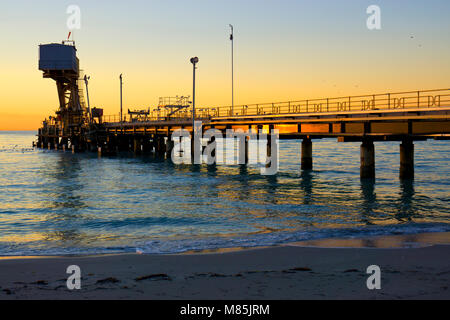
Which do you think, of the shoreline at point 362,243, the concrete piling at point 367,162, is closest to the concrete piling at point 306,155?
the concrete piling at point 367,162

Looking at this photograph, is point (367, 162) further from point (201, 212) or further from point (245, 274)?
point (245, 274)

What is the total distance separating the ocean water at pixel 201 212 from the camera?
15.7 meters

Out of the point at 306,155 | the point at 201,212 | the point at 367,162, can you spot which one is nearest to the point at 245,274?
the point at 201,212

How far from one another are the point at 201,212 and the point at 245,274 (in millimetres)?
12086

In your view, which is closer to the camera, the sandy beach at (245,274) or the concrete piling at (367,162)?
the sandy beach at (245,274)

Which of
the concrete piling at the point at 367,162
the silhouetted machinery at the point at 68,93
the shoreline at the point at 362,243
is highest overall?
the silhouetted machinery at the point at 68,93

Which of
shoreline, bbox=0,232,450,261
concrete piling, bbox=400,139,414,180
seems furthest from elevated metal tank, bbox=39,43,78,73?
shoreline, bbox=0,232,450,261

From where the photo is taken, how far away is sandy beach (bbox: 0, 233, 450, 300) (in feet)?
29.2

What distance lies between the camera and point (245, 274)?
1040 cm

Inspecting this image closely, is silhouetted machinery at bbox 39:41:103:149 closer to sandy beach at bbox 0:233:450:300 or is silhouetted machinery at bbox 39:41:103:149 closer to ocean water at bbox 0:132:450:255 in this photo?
ocean water at bbox 0:132:450:255

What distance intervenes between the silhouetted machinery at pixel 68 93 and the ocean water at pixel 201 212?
5695 centimetres

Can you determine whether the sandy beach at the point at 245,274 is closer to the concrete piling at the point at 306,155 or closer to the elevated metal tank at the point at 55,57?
the concrete piling at the point at 306,155
